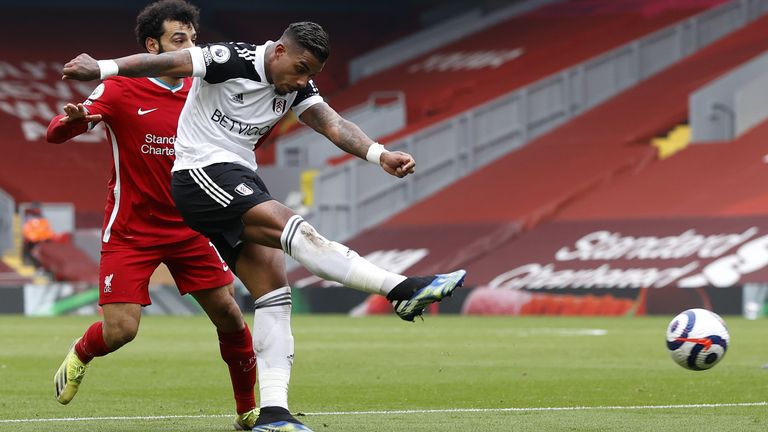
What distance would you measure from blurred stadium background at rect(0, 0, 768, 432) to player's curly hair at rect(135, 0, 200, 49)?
4.64 meters

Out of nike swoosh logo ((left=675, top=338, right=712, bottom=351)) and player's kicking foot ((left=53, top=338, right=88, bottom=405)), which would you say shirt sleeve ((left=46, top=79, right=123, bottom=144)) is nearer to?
player's kicking foot ((left=53, top=338, right=88, bottom=405))

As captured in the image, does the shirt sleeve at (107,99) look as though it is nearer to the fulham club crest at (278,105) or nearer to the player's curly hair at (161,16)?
the player's curly hair at (161,16)

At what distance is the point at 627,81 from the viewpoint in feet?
121

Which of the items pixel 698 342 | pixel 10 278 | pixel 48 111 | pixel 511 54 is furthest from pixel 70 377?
pixel 511 54

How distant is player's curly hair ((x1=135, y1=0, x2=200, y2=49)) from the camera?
27.5 feet

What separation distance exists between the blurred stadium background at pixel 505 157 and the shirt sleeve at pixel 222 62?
17.9 m

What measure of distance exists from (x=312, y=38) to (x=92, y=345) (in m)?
2.26

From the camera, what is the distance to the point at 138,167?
328 inches

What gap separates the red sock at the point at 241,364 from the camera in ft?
26.7

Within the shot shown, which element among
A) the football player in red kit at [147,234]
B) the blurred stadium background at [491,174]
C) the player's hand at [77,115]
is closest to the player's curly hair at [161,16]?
the football player in red kit at [147,234]

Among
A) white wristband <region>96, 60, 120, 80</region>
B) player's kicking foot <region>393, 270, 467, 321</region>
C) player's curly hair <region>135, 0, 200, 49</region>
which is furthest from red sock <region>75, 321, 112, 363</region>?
player's kicking foot <region>393, 270, 467, 321</region>

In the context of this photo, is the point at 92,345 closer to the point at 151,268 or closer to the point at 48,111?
the point at 151,268

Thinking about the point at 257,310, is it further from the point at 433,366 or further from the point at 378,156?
the point at 433,366

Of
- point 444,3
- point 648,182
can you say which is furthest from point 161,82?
point 444,3
